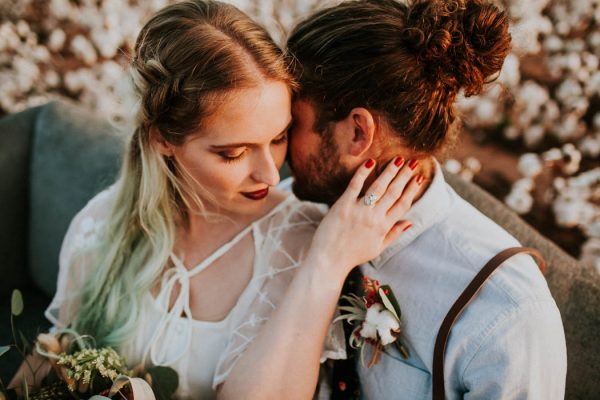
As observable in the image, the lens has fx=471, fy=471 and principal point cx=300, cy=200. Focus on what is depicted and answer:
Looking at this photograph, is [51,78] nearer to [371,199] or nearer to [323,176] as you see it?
[323,176]

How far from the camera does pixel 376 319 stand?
4.93 feet

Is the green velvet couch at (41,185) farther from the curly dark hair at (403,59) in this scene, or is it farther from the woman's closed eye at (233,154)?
the curly dark hair at (403,59)

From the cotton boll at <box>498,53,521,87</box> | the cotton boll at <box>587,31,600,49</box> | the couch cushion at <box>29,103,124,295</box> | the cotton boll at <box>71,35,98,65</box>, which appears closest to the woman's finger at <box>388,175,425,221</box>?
the couch cushion at <box>29,103,124,295</box>

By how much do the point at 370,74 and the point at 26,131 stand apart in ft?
6.74

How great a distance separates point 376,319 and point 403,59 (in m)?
0.82

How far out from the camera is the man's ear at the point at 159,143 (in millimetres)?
1677

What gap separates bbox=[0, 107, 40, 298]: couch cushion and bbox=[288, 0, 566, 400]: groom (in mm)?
1697

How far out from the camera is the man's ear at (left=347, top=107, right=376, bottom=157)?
61.3 inches

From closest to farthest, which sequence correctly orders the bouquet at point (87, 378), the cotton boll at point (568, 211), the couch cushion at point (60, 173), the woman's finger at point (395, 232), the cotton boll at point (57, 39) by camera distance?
the bouquet at point (87, 378) < the woman's finger at point (395, 232) < the couch cushion at point (60, 173) < the cotton boll at point (568, 211) < the cotton boll at point (57, 39)

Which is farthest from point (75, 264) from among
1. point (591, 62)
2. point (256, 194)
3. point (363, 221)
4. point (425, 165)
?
point (591, 62)

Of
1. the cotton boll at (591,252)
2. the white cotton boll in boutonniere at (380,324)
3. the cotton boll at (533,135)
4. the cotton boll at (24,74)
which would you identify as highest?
the white cotton boll in boutonniere at (380,324)

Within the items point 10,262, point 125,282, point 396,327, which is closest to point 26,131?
point 10,262

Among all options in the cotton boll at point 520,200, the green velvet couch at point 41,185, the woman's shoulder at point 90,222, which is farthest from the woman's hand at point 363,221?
the cotton boll at point 520,200

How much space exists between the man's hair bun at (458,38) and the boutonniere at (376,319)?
720 mm
